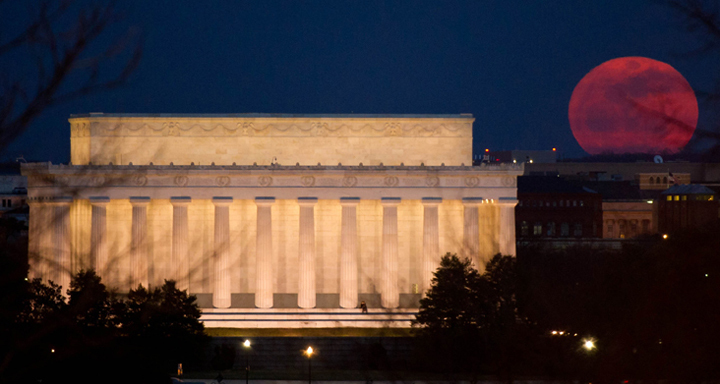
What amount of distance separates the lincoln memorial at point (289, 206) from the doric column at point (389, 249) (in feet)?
0.30

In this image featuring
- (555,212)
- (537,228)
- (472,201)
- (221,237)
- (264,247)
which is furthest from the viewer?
(555,212)

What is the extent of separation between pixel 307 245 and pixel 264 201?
5.48m

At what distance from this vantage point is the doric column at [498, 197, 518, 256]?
80.5 meters

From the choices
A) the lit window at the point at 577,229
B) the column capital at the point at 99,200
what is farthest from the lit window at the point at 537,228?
the column capital at the point at 99,200

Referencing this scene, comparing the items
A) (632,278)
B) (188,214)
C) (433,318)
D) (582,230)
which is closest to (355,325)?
(433,318)

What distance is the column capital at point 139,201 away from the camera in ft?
258

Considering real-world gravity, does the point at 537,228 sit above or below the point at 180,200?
below

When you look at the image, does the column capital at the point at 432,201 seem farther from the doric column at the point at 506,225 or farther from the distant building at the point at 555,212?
the distant building at the point at 555,212

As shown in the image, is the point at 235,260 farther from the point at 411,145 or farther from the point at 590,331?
the point at 590,331

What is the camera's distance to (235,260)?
82.2 meters

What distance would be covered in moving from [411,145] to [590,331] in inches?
1759

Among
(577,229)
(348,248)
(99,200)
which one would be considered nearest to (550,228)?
(577,229)

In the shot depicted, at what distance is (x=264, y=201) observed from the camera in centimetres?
7931

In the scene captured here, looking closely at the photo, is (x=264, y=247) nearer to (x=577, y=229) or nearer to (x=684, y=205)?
(x=684, y=205)
